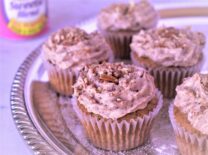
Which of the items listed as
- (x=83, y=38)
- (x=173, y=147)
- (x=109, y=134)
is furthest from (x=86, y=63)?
(x=173, y=147)

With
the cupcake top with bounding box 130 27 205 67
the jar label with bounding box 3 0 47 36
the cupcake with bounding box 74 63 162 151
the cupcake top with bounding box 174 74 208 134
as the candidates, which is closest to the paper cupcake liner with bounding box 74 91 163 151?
the cupcake with bounding box 74 63 162 151

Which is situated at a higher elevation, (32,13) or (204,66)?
(32,13)

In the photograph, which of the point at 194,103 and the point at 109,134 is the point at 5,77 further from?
the point at 194,103

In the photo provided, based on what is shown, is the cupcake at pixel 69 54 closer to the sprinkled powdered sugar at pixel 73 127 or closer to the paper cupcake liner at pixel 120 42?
the sprinkled powdered sugar at pixel 73 127

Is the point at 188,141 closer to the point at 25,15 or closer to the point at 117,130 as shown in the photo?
the point at 117,130

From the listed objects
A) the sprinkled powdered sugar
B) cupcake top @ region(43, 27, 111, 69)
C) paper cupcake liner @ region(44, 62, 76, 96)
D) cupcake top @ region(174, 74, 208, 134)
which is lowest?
the sprinkled powdered sugar

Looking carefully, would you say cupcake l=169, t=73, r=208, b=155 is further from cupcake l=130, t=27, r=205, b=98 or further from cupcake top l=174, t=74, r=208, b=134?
cupcake l=130, t=27, r=205, b=98
